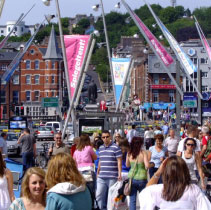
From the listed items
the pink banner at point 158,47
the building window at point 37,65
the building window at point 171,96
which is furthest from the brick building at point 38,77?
the pink banner at point 158,47

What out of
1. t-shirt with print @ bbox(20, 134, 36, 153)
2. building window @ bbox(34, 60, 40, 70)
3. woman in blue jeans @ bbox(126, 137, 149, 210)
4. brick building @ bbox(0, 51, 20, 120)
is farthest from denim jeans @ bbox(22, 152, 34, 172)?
building window @ bbox(34, 60, 40, 70)

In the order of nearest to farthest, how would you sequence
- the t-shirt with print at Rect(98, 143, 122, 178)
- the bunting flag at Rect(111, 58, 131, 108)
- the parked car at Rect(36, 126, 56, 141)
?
the t-shirt with print at Rect(98, 143, 122, 178)
the bunting flag at Rect(111, 58, 131, 108)
the parked car at Rect(36, 126, 56, 141)

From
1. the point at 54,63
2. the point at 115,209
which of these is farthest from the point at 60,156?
the point at 54,63

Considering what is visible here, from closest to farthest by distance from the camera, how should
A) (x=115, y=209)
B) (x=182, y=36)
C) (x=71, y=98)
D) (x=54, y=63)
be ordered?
(x=115, y=209)
(x=71, y=98)
(x=54, y=63)
(x=182, y=36)

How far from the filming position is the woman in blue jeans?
40.7ft

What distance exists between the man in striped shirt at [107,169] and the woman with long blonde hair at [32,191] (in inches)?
249

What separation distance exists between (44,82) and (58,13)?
9597 centimetres

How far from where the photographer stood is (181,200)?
21.1ft

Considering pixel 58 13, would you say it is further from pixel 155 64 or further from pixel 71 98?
pixel 155 64

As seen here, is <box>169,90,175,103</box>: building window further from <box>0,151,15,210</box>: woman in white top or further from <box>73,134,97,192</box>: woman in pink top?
<box>0,151,15,210</box>: woman in white top

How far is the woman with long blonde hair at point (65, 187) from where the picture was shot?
6367 mm

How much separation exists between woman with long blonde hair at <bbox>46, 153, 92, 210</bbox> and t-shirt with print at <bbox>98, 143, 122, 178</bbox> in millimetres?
6546

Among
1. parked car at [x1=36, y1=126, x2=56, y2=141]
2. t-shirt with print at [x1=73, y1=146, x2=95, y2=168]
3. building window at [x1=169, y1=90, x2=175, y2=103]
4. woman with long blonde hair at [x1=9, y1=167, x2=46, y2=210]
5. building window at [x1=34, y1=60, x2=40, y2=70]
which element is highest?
building window at [x1=34, y1=60, x2=40, y2=70]

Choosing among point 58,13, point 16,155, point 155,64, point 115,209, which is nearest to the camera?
point 115,209
